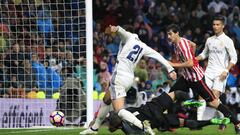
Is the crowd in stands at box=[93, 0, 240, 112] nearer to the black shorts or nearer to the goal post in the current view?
the goal post

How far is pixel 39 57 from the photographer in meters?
18.0

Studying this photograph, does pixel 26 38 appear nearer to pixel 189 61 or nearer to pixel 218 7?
pixel 189 61

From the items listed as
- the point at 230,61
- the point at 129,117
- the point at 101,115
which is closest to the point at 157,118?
the point at 129,117

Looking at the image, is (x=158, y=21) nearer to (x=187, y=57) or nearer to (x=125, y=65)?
(x=187, y=57)

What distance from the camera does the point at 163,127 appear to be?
12.4 m

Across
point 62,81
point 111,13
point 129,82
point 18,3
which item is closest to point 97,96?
point 62,81

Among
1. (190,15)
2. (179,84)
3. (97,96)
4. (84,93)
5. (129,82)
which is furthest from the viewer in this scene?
(190,15)

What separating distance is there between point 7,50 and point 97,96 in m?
2.99

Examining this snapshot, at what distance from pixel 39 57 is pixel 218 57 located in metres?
5.41

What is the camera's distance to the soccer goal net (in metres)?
17.5

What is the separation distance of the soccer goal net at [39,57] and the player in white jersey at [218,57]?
153 inches

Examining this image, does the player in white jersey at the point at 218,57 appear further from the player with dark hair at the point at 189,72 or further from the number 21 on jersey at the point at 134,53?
the number 21 on jersey at the point at 134,53

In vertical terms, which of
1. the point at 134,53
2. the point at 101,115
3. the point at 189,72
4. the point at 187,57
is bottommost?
the point at 101,115

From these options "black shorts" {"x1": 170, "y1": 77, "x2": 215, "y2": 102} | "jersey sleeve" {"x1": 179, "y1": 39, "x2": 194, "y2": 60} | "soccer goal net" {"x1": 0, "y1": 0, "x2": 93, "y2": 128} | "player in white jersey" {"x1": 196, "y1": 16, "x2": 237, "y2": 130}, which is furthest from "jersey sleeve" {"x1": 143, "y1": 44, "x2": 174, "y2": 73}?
"soccer goal net" {"x1": 0, "y1": 0, "x2": 93, "y2": 128}
